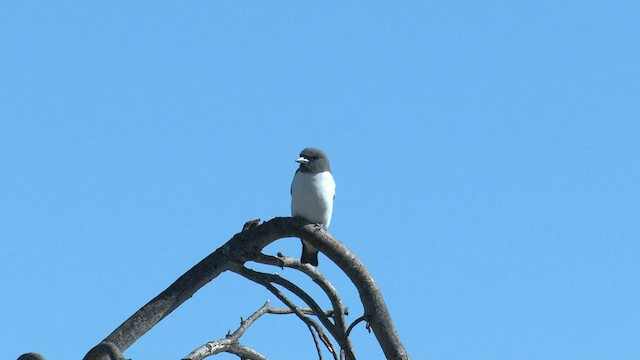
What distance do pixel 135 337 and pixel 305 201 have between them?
251 cm

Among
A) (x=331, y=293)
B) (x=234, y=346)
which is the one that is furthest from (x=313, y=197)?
(x=234, y=346)

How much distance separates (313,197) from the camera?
1085cm

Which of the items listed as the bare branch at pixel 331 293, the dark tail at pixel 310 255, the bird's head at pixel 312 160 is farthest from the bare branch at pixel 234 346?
the bird's head at pixel 312 160

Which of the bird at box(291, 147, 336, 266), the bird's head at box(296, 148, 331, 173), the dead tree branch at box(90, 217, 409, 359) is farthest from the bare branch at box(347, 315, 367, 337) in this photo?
the bird's head at box(296, 148, 331, 173)

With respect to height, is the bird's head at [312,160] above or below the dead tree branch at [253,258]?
above

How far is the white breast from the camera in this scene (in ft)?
35.6

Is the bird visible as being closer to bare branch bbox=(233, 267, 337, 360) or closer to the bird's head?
the bird's head

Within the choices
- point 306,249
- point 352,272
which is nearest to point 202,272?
point 352,272

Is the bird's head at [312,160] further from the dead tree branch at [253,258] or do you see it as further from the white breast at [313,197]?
the dead tree branch at [253,258]

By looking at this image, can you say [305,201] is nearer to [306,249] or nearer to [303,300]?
[306,249]

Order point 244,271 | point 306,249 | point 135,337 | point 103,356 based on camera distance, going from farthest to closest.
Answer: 1. point 306,249
2. point 244,271
3. point 135,337
4. point 103,356

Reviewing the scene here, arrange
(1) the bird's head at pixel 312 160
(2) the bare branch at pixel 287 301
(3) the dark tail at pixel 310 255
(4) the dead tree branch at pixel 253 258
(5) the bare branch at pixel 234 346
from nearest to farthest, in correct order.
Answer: (4) the dead tree branch at pixel 253 258, (2) the bare branch at pixel 287 301, (5) the bare branch at pixel 234 346, (3) the dark tail at pixel 310 255, (1) the bird's head at pixel 312 160

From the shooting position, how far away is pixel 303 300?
32.3 feet

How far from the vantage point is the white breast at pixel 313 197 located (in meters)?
10.8
